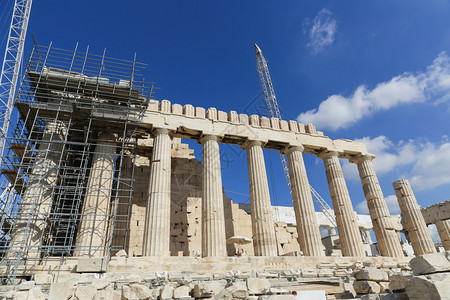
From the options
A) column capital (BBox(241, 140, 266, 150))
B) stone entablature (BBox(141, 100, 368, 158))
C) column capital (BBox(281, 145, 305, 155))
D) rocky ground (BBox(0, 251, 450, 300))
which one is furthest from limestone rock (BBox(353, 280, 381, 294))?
column capital (BBox(281, 145, 305, 155))

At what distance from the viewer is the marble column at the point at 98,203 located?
1555cm

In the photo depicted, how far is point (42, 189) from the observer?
52.9ft

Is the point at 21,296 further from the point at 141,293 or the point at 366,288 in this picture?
the point at 366,288

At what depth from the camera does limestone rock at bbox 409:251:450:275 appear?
289 inches

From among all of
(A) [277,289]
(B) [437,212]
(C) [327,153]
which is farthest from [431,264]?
(B) [437,212]

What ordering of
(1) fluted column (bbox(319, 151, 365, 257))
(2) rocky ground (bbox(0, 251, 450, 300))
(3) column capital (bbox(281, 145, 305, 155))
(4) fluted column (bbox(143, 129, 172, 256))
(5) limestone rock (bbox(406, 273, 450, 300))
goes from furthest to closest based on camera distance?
(3) column capital (bbox(281, 145, 305, 155)) < (1) fluted column (bbox(319, 151, 365, 257)) < (4) fluted column (bbox(143, 129, 172, 256)) < (2) rocky ground (bbox(0, 251, 450, 300)) < (5) limestone rock (bbox(406, 273, 450, 300))

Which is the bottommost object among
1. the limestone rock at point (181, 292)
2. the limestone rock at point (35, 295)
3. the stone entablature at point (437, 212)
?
the limestone rock at point (181, 292)

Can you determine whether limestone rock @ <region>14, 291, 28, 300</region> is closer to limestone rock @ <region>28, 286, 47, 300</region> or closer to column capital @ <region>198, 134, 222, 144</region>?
limestone rock @ <region>28, 286, 47, 300</region>

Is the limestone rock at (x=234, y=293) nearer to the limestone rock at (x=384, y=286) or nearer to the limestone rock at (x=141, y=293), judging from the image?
the limestone rock at (x=141, y=293)

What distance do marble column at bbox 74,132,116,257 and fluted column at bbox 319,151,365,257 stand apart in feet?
52.5

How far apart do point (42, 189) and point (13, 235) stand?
2.61m

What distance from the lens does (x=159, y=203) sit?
17.2m

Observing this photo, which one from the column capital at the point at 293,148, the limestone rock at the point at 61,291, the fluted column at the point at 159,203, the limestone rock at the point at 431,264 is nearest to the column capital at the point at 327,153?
the column capital at the point at 293,148

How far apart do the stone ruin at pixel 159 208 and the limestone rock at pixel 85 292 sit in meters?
0.03
